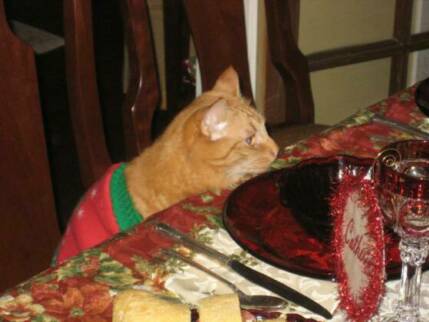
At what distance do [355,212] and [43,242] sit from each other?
0.90 metres

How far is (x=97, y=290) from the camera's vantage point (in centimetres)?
71

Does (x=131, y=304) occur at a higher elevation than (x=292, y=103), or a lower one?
higher

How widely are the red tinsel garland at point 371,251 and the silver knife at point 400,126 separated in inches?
22.1

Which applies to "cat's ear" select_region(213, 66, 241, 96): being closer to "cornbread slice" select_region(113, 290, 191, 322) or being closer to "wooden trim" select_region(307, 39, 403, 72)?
"cornbread slice" select_region(113, 290, 191, 322)

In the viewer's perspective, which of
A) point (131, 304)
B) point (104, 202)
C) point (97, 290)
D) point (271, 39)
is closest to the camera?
point (131, 304)

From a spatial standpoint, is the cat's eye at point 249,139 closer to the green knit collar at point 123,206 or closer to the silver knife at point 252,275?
the green knit collar at point 123,206

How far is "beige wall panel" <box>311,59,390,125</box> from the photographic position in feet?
8.34

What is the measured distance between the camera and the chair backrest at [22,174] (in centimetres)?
120

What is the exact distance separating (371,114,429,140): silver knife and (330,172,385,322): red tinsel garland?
56 centimetres

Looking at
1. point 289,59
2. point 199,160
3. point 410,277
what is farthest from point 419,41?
point 410,277

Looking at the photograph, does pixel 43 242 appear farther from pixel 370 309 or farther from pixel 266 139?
pixel 370 309

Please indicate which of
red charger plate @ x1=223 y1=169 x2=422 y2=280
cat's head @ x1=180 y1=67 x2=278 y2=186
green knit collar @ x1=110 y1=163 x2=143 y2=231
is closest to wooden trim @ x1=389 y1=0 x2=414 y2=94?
cat's head @ x1=180 y1=67 x2=278 y2=186

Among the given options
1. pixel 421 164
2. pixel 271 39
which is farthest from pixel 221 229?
pixel 271 39

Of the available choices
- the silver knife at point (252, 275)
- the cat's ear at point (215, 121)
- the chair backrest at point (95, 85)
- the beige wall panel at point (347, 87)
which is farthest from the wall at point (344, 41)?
the silver knife at point (252, 275)
